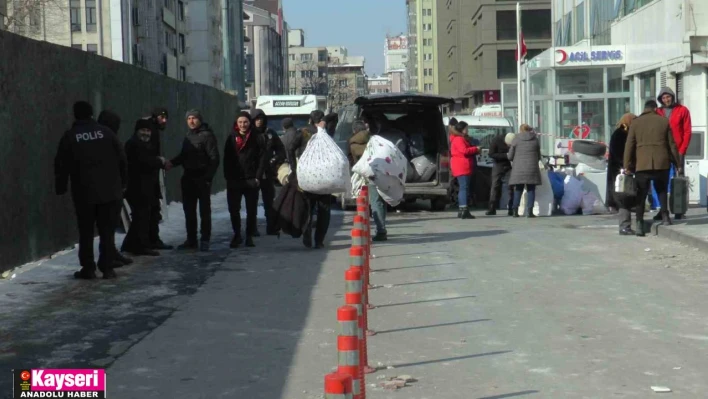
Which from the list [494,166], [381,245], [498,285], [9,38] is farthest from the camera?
[494,166]

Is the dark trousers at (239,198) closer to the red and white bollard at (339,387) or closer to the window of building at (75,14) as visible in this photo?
the red and white bollard at (339,387)

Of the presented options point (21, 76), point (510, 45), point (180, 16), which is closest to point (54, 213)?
point (21, 76)

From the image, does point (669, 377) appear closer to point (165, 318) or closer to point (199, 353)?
point (199, 353)

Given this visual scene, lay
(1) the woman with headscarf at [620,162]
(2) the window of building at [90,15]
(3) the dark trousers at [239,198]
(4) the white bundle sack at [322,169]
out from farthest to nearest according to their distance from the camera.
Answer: (2) the window of building at [90,15]
(1) the woman with headscarf at [620,162]
(3) the dark trousers at [239,198]
(4) the white bundle sack at [322,169]

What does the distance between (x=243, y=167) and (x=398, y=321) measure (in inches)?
257

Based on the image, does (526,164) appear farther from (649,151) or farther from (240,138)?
(240,138)

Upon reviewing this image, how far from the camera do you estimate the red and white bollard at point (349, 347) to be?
4.93 m

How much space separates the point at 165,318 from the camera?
9.94m

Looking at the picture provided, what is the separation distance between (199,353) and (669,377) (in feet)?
10.7

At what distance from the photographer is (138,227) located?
48.1ft

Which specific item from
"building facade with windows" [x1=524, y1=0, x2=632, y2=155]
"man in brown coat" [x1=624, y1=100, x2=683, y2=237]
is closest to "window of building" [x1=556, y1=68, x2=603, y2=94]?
"building facade with windows" [x1=524, y1=0, x2=632, y2=155]

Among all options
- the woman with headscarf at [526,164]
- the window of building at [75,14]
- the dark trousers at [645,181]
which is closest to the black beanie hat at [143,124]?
the dark trousers at [645,181]

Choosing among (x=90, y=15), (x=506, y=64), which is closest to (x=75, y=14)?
(x=90, y=15)

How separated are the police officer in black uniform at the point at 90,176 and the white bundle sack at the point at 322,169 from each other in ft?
10.7
